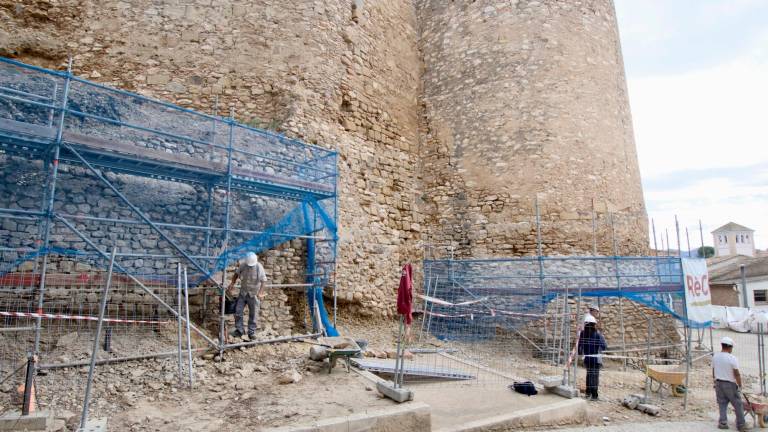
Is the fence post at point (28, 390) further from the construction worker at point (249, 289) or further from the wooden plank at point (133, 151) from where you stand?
the construction worker at point (249, 289)

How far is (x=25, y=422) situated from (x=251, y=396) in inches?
71.2

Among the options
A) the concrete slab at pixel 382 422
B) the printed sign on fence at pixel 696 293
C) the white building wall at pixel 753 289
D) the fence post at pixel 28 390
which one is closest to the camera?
the fence post at pixel 28 390

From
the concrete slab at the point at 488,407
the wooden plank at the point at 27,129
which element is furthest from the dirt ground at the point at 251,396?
the wooden plank at the point at 27,129

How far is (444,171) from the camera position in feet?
37.9

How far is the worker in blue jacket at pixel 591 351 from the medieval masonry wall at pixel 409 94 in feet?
11.5

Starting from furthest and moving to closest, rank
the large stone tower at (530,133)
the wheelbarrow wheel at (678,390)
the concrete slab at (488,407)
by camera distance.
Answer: the large stone tower at (530,133)
the wheelbarrow wheel at (678,390)
the concrete slab at (488,407)

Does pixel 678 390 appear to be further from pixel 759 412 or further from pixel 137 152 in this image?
pixel 137 152

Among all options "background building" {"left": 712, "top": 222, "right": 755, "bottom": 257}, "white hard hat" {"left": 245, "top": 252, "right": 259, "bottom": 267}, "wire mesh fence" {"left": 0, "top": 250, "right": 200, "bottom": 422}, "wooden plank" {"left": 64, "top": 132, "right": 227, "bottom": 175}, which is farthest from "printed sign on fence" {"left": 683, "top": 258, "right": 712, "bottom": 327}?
"background building" {"left": 712, "top": 222, "right": 755, "bottom": 257}

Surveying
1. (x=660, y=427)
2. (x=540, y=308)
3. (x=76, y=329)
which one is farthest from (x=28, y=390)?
(x=540, y=308)

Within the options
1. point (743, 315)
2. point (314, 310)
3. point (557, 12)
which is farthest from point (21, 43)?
point (743, 315)

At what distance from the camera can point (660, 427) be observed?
527cm

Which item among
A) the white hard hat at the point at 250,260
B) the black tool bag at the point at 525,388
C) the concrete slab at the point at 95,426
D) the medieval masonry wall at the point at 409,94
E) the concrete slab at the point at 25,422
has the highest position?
the medieval masonry wall at the point at 409,94

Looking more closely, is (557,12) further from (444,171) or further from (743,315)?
(743,315)

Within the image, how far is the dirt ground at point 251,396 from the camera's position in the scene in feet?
13.6
